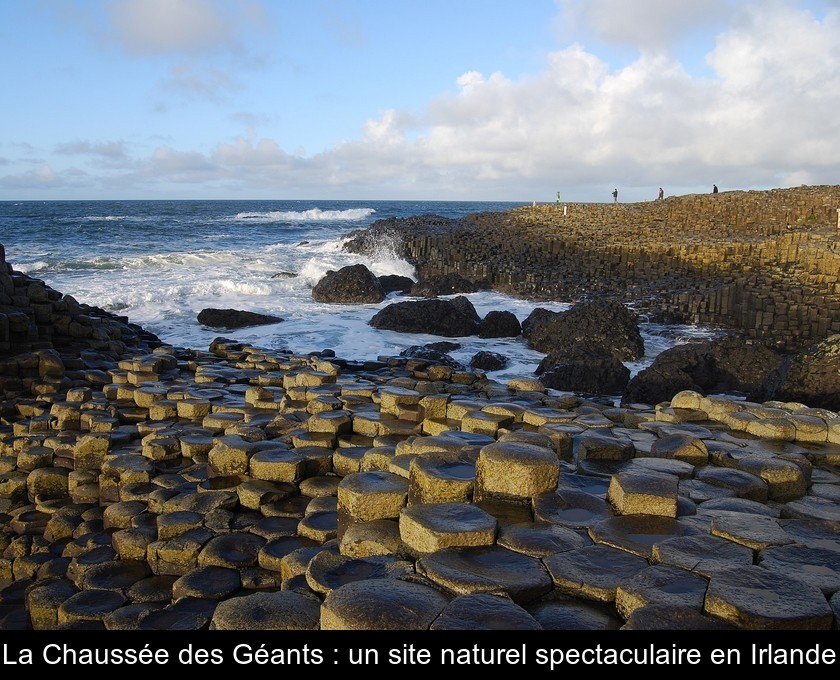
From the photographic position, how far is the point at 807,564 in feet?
9.64

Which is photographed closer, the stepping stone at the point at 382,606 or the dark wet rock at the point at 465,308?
the stepping stone at the point at 382,606

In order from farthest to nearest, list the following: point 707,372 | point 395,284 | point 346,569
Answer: point 395,284 → point 707,372 → point 346,569

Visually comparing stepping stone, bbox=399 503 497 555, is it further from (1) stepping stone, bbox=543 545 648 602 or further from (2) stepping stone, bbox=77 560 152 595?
(2) stepping stone, bbox=77 560 152 595

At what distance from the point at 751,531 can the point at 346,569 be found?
202 centimetres

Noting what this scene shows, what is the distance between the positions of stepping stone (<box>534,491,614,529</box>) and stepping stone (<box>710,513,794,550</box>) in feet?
1.79

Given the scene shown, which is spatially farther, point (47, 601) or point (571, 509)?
point (47, 601)

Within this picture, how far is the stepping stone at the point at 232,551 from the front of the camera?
12.8ft

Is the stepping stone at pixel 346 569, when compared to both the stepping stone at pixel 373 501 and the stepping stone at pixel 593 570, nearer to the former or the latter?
the stepping stone at pixel 373 501

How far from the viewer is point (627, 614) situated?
2615mm

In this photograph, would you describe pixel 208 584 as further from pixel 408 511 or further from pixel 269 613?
pixel 408 511

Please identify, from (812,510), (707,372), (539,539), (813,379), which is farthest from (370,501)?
(707,372)

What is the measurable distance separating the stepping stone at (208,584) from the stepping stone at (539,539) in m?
1.60

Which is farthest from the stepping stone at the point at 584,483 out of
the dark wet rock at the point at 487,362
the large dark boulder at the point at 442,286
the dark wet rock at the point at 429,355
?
the large dark boulder at the point at 442,286
